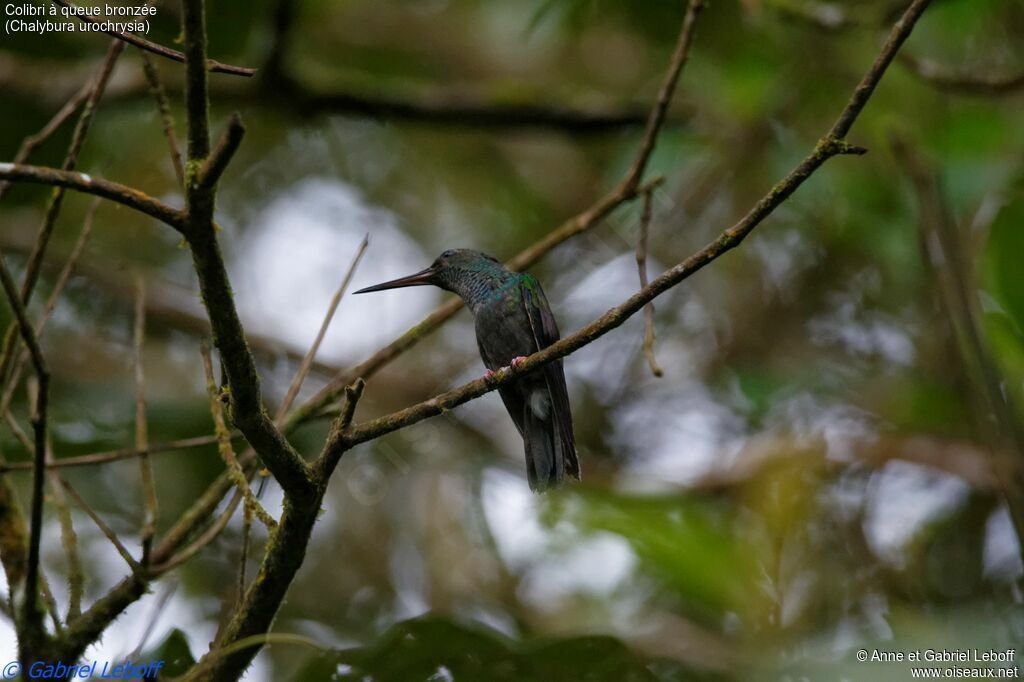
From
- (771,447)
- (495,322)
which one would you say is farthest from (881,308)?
(495,322)

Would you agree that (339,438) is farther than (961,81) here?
No

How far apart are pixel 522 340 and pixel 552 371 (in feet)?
1.40

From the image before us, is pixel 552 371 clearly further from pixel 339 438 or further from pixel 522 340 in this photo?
pixel 339 438

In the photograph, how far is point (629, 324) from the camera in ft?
27.6

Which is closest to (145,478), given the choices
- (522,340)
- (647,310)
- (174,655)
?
(174,655)

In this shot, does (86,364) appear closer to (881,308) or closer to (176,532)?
(176,532)

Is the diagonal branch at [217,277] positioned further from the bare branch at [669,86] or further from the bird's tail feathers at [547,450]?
the bare branch at [669,86]

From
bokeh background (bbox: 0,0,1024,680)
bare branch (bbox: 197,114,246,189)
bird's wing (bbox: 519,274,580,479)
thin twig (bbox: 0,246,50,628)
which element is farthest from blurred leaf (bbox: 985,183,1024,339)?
thin twig (bbox: 0,246,50,628)

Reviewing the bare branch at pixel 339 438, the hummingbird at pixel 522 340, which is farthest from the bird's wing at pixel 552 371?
the bare branch at pixel 339 438

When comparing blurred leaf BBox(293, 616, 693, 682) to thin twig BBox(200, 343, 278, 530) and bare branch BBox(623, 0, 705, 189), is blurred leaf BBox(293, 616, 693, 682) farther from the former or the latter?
bare branch BBox(623, 0, 705, 189)

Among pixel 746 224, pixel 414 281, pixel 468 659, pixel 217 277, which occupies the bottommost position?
pixel 468 659

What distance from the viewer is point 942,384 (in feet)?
23.4

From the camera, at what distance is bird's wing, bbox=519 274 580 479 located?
428 cm

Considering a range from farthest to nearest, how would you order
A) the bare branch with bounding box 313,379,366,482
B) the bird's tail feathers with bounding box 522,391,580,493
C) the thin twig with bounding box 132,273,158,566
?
the bird's tail feathers with bounding box 522,391,580,493
the thin twig with bounding box 132,273,158,566
the bare branch with bounding box 313,379,366,482
